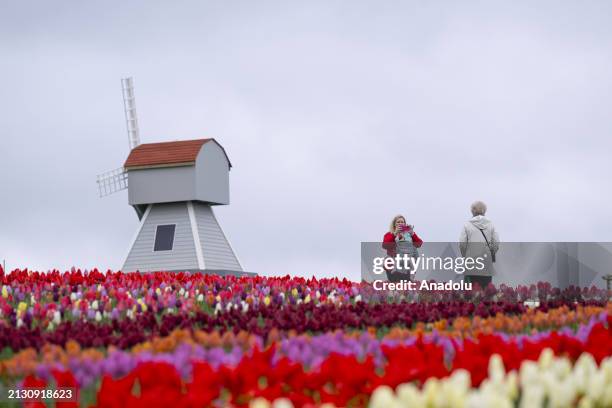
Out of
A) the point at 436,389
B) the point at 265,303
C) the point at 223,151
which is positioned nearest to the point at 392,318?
the point at 265,303

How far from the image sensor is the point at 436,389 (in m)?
4.38

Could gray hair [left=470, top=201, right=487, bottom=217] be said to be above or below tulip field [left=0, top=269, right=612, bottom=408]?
above

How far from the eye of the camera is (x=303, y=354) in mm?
6836

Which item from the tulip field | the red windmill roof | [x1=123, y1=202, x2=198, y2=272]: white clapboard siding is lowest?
the tulip field

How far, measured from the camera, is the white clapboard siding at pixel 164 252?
3656 centimetres

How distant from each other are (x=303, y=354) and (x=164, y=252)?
3103cm

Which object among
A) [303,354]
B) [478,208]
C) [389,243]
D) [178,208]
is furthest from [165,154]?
[303,354]

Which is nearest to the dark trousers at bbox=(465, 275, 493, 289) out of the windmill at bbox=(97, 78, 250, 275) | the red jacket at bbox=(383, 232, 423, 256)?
the red jacket at bbox=(383, 232, 423, 256)

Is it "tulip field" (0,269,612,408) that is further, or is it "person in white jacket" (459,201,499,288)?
"person in white jacket" (459,201,499,288)

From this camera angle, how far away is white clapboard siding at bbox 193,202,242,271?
37094 mm

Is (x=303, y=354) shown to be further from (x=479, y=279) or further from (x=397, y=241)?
(x=397, y=241)

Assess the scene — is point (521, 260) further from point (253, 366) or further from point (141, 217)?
point (141, 217)

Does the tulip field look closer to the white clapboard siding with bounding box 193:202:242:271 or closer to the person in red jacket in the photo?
the person in red jacket

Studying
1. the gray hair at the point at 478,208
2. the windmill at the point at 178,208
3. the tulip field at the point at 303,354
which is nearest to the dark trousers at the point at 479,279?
the gray hair at the point at 478,208
